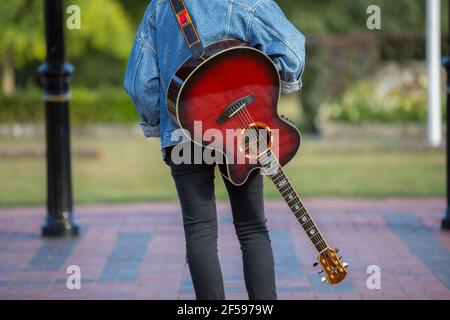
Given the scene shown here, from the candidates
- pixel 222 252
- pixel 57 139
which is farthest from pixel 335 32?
pixel 222 252

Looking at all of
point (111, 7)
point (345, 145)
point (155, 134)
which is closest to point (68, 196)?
point (155, 134)

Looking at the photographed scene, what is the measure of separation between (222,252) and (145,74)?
9.02 feet

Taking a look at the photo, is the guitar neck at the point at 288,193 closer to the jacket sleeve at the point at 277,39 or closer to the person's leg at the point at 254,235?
the person's leg at the point at 254,235

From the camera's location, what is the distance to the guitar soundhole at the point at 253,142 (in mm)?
3969

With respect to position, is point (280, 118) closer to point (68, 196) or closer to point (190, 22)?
point (190, 22)

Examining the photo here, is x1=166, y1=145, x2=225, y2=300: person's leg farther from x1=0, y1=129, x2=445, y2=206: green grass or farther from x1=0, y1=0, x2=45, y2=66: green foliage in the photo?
x1=0, y1=0, x2=45, y2=66: green foliage

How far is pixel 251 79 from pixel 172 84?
0.32 m

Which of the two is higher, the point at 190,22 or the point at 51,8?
the point at 51,8

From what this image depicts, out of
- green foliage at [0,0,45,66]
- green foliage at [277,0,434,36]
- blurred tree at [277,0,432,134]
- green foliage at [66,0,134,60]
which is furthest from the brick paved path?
green foliage at [277,0,434,36]

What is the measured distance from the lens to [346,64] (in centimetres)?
1747

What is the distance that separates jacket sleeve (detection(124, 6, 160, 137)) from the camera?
411 cm

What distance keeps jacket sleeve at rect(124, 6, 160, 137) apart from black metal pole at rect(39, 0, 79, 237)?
10.5 ft

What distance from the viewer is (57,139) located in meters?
7.30

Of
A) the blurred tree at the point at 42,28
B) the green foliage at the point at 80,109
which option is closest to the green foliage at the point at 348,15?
the blurred tree at the point at 42,28
